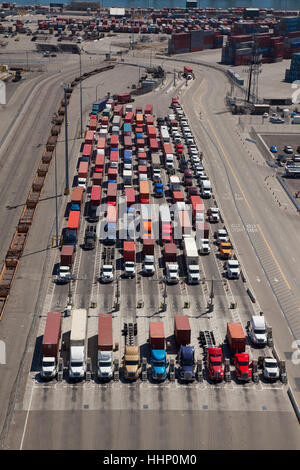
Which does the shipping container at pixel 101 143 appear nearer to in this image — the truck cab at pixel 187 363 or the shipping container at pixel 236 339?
the shipping container at pixel 236 339

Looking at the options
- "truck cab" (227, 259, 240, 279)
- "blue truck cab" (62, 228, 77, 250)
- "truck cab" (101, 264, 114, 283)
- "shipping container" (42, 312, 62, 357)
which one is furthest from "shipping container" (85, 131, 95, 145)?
"shipping container" (42, 312, 62, 357)

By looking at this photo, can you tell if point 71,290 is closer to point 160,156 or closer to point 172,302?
point 172,302

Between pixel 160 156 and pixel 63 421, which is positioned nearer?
pixel 63 421

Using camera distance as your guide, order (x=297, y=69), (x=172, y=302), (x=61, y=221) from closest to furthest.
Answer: (x=172, y=302) → (x=61, y=221) → (x=297, y=69)

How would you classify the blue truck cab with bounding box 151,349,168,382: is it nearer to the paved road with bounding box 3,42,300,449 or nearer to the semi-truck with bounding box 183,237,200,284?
the paved road with bounding box 3,42,300,449

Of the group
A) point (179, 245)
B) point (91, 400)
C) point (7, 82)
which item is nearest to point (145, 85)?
point (7, 82)

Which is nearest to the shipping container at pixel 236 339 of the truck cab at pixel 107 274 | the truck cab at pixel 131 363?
the truck cab at pixel 131 363
